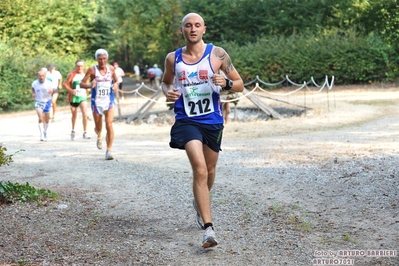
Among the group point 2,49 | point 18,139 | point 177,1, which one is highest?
point 177,1

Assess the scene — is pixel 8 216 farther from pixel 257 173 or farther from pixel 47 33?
pixel 47 33

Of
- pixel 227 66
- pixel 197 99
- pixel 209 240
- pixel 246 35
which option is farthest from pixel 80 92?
pixel 246 35

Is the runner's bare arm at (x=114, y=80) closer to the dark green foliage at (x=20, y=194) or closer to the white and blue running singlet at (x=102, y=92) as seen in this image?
the white and blue running singlet at (x=102, y=92)

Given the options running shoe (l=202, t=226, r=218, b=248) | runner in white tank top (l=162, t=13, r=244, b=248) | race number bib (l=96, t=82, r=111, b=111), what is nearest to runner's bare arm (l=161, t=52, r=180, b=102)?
runner in white tank top (l=162, t=13, r=244, b=248)

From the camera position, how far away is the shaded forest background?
3053cm

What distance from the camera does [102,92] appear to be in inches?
464

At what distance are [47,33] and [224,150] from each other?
22116mm

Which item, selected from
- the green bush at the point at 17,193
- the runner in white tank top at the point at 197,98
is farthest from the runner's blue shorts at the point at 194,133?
the green bush at the point at 17,193

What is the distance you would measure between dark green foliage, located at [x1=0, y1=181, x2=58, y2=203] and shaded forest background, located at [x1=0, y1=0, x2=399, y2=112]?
2032 centimetres

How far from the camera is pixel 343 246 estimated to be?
5.62 m

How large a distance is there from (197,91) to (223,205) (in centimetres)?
201

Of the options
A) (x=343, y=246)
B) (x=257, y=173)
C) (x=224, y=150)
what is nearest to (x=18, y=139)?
(x=224, y=150)

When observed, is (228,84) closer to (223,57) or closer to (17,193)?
(223,57)

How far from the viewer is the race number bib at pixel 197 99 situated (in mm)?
Result: 5984
